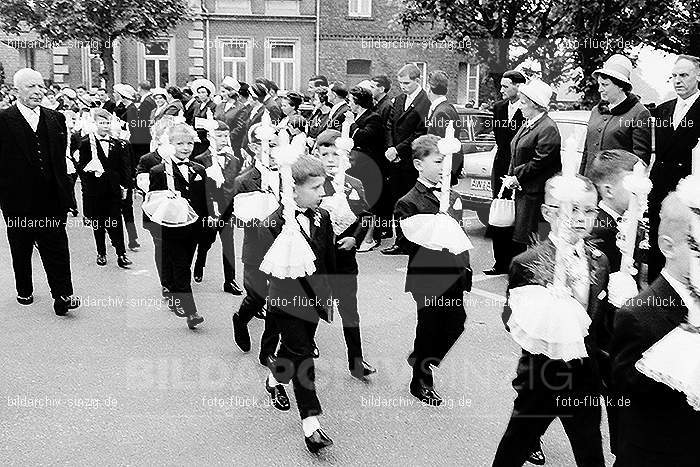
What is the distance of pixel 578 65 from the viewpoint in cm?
1261

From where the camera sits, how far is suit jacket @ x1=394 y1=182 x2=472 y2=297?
4336 millimetres

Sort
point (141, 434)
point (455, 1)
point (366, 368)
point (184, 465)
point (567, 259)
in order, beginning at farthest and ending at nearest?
point (455, 1) → point (366, 368) → point (141, 434) → point (184, 465) → point (567, 259)

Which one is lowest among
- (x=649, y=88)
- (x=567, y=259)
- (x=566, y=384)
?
(x=566, y=384)

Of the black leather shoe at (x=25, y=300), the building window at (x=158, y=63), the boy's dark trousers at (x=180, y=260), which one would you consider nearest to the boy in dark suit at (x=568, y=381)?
the boy's dark trousers at (x=180, y=260)

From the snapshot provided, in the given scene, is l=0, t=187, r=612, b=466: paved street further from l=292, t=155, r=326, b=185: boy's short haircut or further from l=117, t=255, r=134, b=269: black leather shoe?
l=292, t=155, r=326, b=185: boy's short haircut

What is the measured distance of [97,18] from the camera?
19.8 meters

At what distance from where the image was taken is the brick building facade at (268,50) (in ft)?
88.5

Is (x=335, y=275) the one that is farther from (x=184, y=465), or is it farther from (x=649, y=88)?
(x=649, y=88)

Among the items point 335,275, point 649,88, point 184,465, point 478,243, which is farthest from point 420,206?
point 649,88

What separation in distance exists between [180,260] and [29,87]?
6.42 ft

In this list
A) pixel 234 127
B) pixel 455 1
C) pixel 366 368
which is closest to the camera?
pixel 366 368

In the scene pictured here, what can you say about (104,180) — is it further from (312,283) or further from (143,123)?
(143,123)

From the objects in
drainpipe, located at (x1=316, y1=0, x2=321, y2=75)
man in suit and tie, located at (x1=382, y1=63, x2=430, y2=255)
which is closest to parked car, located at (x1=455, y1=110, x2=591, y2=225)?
man in suit and tie, located at (x1=382, y1=63, x2=430, y2=255)

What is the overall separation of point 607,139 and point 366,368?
118 inches
